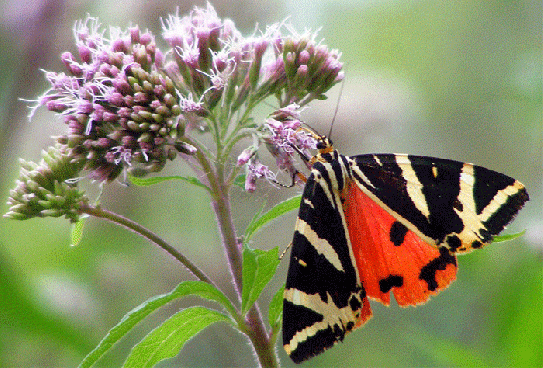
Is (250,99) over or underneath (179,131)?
over

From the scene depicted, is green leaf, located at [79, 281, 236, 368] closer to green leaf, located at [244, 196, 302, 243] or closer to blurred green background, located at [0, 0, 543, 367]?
green leaf, located at [244, 196, 302, 243]

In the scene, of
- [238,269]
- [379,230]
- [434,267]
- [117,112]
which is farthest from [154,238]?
[434,267]

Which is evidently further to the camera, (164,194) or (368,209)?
(164,194)

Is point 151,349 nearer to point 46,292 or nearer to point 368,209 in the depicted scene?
point 368,209

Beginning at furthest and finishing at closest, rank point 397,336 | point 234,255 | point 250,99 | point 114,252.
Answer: point 114,252, point 397,336, point 250,99, point 234,255

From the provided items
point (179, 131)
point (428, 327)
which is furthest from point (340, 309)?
point (428, 327)

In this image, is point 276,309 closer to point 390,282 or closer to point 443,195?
point 390,282
